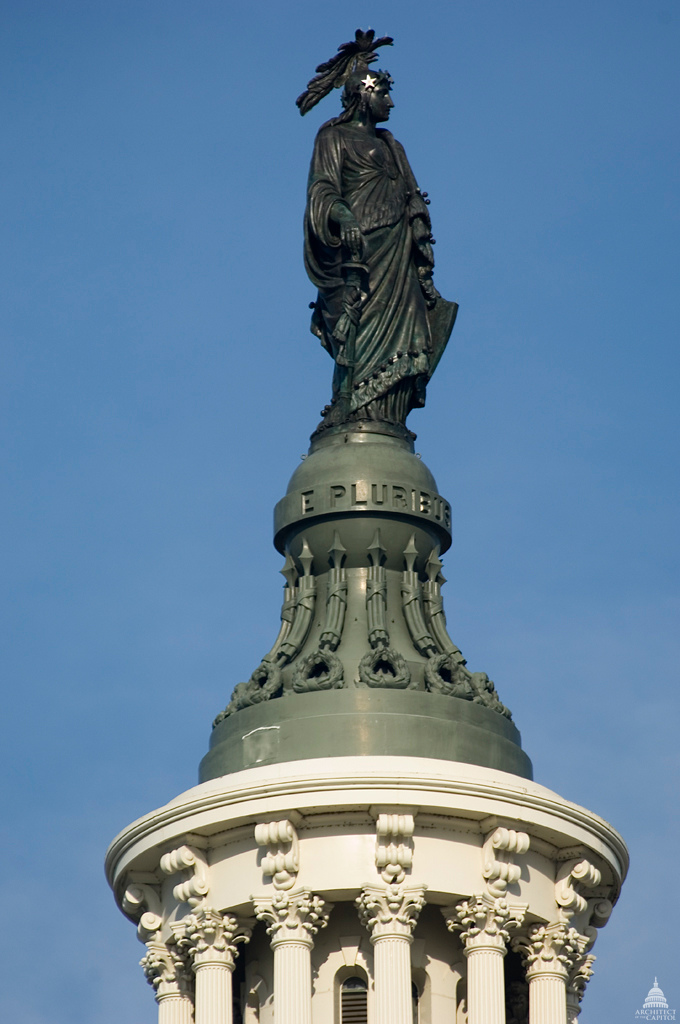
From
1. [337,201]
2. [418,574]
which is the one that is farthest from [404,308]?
[418,574]

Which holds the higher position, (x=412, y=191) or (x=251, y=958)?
(x=412, y=191)

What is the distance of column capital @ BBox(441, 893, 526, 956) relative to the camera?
43.9 metres

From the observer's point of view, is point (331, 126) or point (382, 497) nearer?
point (382, 497)

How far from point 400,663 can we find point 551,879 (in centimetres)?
452

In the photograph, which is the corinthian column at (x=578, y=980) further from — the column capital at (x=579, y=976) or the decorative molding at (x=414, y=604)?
the decorative molding at (x=414, y=604)

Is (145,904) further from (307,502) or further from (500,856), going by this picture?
(307,502)

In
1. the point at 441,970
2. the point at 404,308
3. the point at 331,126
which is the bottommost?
the point at 441,970

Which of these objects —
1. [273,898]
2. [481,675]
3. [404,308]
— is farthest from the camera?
[404,308]

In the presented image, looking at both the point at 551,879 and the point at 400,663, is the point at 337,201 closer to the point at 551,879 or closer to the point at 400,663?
the point at 400,663

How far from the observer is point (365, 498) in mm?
47656

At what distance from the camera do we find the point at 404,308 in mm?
50375

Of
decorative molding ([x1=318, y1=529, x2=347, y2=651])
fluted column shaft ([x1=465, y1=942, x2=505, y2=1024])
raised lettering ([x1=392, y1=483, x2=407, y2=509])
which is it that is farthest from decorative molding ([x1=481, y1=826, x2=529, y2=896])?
raised lettering ([x1=392, y1=483, x2=407, y2=509])

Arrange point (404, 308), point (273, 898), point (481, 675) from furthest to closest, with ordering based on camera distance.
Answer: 1. point (404, 308)
2. point (481, 675)
3. point (273, 898)

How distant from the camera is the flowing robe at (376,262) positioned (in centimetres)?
4988
